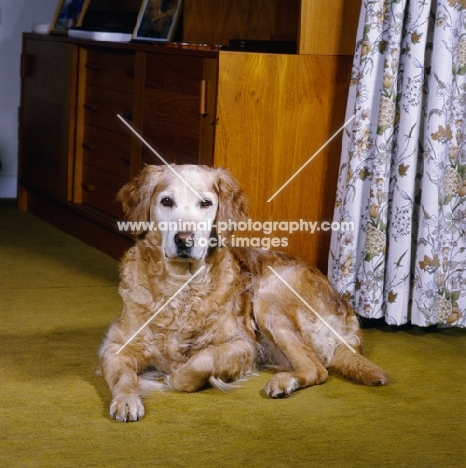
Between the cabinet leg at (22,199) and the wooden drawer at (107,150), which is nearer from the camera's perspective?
the wooden drawer at (107,150)

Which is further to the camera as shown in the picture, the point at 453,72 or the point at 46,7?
the point at 46,7

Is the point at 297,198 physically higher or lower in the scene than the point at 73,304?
higher

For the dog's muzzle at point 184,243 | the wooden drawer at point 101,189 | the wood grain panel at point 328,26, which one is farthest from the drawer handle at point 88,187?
the dog's muzzle at point 184,243

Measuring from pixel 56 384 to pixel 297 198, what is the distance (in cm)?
127

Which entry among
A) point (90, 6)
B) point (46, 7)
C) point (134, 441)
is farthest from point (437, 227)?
point (46, 7)

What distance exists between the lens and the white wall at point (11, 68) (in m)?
5.24

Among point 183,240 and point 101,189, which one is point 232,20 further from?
point 183,240

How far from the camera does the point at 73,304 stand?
3.28 m

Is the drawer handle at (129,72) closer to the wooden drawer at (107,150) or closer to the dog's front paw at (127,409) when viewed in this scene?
the wooden drawer at (107,150)

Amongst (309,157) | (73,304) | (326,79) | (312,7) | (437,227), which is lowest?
(73,304)

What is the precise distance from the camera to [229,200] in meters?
2.60

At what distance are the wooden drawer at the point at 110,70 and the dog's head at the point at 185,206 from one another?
4.31 ft

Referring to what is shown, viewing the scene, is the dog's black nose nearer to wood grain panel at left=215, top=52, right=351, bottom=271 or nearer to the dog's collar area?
the dog's collar area

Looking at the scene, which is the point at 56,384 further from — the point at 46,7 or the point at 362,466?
the point at 46,7
